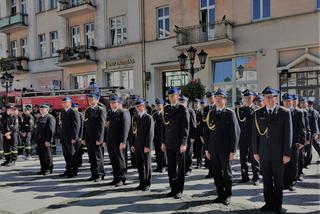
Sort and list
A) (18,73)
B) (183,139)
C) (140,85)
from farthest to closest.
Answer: (18,73), (140,85), (183,139)

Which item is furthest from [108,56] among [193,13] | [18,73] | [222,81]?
[18,73]

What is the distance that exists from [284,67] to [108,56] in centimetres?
1199

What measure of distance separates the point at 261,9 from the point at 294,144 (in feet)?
42.2

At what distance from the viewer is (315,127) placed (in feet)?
31.6

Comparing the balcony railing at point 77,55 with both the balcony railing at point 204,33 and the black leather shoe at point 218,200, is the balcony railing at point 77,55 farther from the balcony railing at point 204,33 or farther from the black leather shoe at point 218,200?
the black leather shoe at point 218,200

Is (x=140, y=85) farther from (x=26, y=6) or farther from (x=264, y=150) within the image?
(x=264, y=150)

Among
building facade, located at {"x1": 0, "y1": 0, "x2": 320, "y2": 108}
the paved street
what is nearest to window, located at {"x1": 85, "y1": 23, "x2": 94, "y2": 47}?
building facade, located at {"x1": 0, "y1": 0, "x2": 320, "y2": 108}

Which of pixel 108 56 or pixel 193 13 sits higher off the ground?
pixel 193 13

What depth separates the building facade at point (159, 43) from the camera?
17750 mm

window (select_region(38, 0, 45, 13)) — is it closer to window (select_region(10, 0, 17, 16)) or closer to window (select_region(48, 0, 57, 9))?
window (select_region(48, 0, 57, 9))

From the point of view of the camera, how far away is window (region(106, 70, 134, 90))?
24031 millimetres

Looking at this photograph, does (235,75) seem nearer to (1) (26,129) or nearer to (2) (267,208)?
(1) (26,129)

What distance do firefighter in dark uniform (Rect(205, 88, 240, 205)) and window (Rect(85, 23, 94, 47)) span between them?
20.9 meters

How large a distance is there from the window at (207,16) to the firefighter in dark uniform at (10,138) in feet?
38.3
